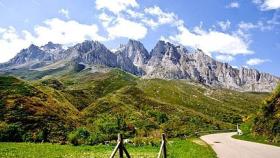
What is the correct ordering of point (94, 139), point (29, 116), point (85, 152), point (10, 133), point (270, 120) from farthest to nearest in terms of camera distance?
point (29, 116) < point (10, 133) < point (94, 139) < point (270, 120) < point (85, 152)

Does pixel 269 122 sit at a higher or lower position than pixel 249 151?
higher

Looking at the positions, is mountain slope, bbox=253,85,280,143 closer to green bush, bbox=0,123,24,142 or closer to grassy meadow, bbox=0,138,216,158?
grassy meadow, bbox=0,138,216,158

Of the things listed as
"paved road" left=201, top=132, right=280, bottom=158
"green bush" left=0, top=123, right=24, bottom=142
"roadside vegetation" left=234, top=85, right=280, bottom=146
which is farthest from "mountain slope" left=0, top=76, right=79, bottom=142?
"paved road" left=201, top=132, right=280, bottom=158

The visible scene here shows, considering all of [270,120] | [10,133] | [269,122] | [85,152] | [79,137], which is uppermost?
[270,120]

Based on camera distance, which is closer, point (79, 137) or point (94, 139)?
point (94, 139)

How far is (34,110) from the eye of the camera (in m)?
89.8

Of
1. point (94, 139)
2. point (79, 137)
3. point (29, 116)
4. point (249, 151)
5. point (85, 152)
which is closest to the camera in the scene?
point (249, 151)

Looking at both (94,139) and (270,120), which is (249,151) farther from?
(94,139)

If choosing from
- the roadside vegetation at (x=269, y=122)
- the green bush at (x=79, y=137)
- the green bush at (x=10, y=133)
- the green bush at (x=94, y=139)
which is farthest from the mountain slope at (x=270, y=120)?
the green bush at (x=10, y=133)

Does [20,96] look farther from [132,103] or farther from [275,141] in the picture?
[132,103]

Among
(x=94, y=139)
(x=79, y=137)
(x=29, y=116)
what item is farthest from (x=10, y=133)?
(x=29, y=116)

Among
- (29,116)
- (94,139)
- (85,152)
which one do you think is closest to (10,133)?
(94,139)

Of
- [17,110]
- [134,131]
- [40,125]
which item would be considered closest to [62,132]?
[40,125]

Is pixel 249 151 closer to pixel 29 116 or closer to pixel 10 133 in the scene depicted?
pixel 10 133
